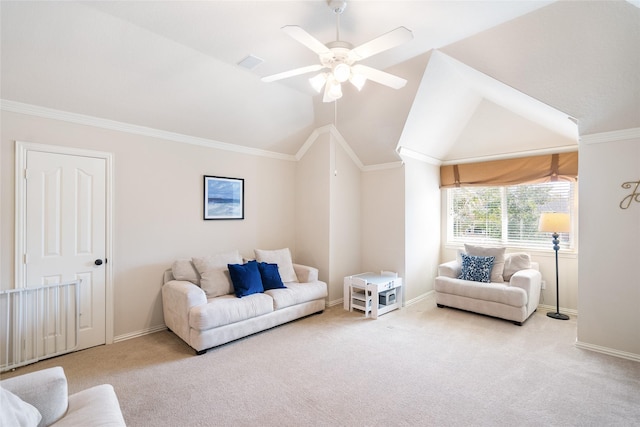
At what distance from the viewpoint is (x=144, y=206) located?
3574 mm

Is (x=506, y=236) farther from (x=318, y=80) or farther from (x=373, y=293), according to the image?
(x=318, y=80)

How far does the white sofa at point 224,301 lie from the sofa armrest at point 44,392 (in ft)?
4.78

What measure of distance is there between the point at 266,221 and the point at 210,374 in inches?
98.2

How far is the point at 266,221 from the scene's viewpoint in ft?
15.8

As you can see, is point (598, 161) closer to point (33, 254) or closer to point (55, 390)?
point (55, 390)

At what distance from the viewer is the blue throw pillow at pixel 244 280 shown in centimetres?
358

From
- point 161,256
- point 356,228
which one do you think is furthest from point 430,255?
point 161,256

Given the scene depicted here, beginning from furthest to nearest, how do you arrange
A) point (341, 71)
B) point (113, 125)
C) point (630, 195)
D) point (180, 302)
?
point (113, 125), point (180, 302), point (630, 195), point (341, 71)

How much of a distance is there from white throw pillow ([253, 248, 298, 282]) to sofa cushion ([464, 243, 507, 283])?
270cm

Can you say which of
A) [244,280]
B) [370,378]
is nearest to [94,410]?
[370,378]

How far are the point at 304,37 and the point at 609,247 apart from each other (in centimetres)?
344

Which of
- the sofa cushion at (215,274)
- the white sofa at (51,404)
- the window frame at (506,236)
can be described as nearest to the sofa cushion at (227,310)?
the sofa cushion at (215,274)

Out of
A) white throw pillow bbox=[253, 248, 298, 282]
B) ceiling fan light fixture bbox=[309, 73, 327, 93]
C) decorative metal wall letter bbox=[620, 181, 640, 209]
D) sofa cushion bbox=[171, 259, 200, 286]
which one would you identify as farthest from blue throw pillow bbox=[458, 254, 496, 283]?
sofa cushion bbox=[171, 259, 200, 286]

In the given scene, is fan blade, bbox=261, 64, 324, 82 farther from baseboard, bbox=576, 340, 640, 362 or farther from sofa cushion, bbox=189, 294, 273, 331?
baseboard, bbox=576, 340, 640, 362
